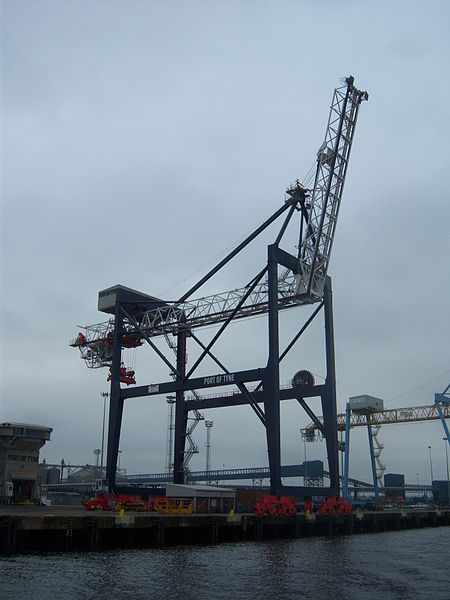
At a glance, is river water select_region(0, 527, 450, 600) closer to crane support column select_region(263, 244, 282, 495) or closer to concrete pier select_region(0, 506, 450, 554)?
concrete pier select_region(0, 506, 450, 554)

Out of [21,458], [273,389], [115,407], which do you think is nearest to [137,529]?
[273,389]

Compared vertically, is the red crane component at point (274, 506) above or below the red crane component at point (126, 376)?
below

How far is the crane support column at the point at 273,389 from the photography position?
4019 centimetres

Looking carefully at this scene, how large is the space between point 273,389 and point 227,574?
17550mm

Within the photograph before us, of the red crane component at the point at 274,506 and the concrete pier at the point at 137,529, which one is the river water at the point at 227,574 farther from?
the red crane component at the point at 274,506

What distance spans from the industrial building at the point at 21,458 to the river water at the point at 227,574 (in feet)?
108

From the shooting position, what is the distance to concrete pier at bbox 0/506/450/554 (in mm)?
27750

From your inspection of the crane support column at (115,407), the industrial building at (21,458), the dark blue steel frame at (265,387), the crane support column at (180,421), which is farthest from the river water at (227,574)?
the industrial building at (21,458)

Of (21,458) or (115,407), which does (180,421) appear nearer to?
(115,407)

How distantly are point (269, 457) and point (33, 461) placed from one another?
31513 mm

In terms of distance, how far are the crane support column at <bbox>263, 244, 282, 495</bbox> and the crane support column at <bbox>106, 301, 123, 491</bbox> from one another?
15.7 metres

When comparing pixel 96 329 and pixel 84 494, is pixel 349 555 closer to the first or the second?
pixel 96 329

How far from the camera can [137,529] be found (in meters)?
31.3

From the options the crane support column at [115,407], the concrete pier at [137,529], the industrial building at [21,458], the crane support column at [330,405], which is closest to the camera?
the concrete pier at [137,529]
